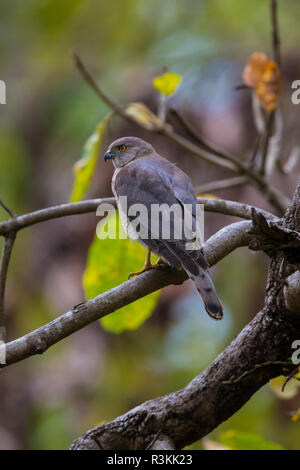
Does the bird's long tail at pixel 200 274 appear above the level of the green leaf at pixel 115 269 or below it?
above

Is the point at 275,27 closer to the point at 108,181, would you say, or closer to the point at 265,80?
the point at 265,80

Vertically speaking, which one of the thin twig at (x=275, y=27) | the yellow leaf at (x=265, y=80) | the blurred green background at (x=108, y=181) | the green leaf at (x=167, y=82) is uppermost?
the thin twig at (x=275, y=27)

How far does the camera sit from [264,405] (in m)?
8.06

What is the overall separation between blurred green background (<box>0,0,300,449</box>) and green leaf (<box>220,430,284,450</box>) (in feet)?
10.3

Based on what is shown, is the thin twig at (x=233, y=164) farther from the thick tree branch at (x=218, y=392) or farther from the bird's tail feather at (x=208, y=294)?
the bird's tail feather at (x=208, y=294)

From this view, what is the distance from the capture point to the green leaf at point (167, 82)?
3959mm

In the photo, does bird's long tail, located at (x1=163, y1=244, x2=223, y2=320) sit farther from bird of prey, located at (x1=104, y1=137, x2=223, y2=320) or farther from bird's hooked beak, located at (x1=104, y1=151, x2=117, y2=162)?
bird's hooked beak, located at (x1=104, y1=151, x2=117, y2=162)

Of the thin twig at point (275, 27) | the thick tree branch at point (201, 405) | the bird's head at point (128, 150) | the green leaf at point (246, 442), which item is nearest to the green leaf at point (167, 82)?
the thin twig at point (275, 27)

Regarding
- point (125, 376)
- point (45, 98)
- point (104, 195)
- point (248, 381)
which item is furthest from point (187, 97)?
point (248, 381)

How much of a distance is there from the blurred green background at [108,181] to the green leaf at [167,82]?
2595 mm

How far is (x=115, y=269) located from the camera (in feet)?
13.3

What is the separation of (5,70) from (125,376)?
518cm

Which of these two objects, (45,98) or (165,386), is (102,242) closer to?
(165,386)

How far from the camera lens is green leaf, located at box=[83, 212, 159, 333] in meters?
4.01
